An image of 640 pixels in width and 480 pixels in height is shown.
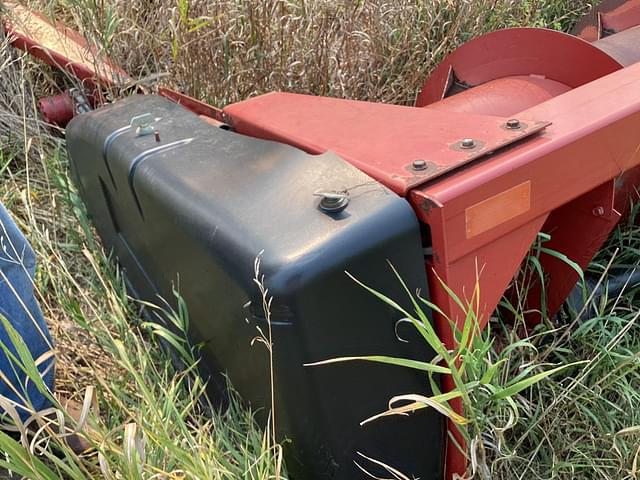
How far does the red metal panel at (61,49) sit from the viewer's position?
2.42 meters

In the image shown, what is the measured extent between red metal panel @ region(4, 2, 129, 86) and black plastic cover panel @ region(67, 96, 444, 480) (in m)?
1.00

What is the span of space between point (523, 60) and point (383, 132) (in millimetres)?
769

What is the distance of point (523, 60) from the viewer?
1922 mm

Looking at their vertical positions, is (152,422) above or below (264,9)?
below

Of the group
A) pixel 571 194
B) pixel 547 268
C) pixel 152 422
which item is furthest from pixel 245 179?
pixel 547 268

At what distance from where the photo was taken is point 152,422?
4.29 feet

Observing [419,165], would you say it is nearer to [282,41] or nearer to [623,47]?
[623,47]

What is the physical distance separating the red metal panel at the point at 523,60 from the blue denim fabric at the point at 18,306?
131 centimetres

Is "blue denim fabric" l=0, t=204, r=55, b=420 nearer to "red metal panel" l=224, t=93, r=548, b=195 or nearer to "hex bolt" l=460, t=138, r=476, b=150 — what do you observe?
"red metal panel" l=224, t=93, r=548, b=195

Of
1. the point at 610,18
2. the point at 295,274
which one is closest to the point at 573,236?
the point at 295,274

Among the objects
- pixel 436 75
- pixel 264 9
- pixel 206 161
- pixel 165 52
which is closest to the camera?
pixel 206 161

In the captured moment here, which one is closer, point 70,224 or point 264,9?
→ point 70,224

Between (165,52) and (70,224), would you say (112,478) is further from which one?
(165,52)

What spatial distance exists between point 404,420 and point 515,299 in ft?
1.87
